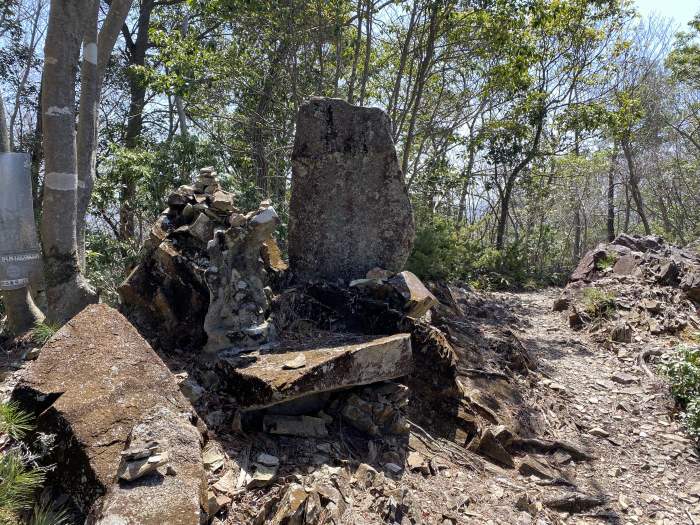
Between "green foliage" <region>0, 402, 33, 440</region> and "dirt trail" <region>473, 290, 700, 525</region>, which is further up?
"green foliage" <region>0, 402, 33, 440</region>

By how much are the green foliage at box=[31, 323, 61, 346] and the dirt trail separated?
10.4 ft

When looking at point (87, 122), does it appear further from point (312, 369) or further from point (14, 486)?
point (14, 486)

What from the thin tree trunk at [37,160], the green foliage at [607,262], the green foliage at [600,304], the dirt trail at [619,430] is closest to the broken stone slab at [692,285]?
the green foliage at [600,304]

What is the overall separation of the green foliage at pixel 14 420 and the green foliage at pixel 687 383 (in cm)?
512

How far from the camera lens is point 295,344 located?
347 cm

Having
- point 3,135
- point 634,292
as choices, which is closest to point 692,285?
point 634,292

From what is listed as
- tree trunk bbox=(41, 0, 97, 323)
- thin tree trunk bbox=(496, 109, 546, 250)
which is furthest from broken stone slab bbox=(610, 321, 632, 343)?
thin tree trunk bbox=(496, 109, 546, 250)

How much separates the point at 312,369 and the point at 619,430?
3411 mm

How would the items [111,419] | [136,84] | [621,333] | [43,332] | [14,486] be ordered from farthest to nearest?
[136,84] < [621,333] < [43,332] < [111,419] < [14,486]

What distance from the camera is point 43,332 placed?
145 inches

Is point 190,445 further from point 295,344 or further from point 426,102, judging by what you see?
point 426,102

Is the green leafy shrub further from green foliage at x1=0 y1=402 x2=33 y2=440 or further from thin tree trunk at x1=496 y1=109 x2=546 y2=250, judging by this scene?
green foliage at x1=0 y1=402 x2=33 y2=440

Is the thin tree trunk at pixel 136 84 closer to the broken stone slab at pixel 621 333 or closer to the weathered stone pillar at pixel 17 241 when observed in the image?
the weathered stone pillar at pixel 17 241

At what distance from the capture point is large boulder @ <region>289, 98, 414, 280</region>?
4441mm
